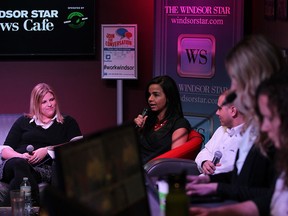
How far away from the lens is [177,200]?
1893mm

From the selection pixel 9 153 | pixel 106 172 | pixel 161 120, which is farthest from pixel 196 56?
pixel 106 172

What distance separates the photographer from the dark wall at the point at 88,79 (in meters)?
7.12

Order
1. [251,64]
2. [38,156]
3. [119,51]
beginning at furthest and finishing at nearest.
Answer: [119,51]
[38,156]
[251,64]

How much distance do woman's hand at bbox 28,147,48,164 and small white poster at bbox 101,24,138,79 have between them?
5.02ft

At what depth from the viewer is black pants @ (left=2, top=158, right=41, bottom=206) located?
5.45 m

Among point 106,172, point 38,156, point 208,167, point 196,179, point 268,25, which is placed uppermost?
point 268,25

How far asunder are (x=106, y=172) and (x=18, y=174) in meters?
3.92

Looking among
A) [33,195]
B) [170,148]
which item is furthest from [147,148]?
[33,195]

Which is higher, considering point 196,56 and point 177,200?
point 196,56

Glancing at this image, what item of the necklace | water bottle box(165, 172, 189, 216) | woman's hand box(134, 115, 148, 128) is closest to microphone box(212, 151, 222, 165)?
the necklace

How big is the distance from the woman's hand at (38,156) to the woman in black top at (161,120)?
848 mm

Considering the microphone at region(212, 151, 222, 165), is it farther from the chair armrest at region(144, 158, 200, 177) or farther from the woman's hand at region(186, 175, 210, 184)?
the woman's hand at region(186, 175, 210, 184)

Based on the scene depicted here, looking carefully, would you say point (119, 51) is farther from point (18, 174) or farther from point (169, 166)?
point (169, 166)

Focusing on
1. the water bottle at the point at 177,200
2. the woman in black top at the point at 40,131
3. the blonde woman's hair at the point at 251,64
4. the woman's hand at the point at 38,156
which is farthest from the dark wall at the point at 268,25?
the water bottle at the point at 177,200
